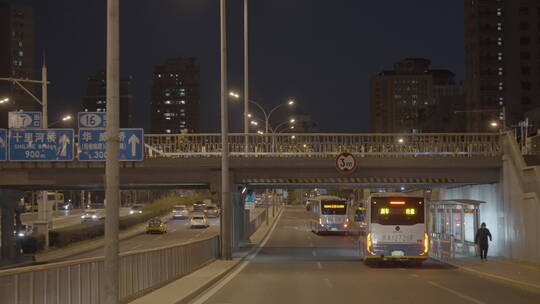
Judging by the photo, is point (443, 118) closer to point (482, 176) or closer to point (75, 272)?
point (482, 176)

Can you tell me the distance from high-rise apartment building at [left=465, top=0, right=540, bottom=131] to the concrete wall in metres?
77.8

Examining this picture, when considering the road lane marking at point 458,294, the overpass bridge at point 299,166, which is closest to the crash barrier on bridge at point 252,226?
the overpass bridge at point 299,166

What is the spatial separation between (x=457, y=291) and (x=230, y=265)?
10988mm

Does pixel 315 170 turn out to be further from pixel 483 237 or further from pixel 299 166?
pixel 483 237

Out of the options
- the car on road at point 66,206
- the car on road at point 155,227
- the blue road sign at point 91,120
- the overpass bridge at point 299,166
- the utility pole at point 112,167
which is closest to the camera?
the utility pole at point 112,167

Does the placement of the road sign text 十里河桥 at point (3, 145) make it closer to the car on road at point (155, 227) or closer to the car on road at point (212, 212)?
the car on road at point (155, 227)

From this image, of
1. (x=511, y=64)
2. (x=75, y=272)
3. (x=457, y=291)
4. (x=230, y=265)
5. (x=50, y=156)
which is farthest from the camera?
(x=511, y=64)

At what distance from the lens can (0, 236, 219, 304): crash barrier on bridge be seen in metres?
10.5

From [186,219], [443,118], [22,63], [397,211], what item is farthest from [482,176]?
[22,63]

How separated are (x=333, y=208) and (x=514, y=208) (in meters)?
30.6

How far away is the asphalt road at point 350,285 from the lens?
1850cm

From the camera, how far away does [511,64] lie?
4476 inches

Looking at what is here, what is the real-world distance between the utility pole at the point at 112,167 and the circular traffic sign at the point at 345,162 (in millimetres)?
22493

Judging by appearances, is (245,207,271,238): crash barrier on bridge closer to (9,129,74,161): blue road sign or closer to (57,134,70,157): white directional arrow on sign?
(57,134,70,157): white directional arrow on sign
